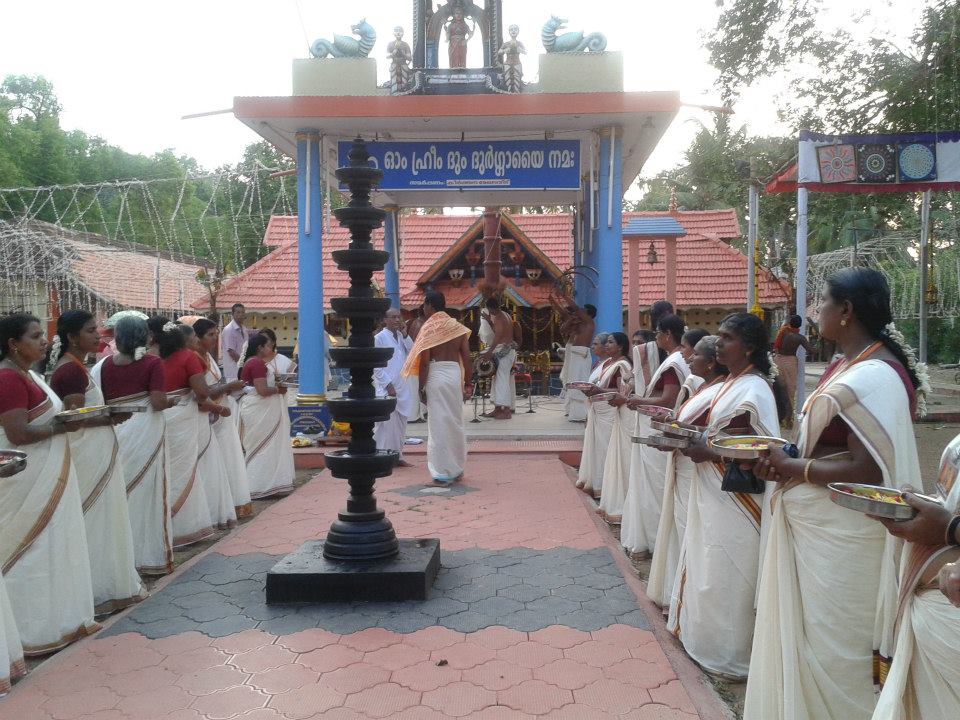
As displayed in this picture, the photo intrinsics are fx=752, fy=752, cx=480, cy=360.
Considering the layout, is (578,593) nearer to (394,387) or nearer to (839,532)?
(839,532)

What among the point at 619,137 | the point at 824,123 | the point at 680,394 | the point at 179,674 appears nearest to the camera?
the point at 179,674

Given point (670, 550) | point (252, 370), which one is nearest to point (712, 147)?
point (252, 370)

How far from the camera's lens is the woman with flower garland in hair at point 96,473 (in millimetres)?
4320

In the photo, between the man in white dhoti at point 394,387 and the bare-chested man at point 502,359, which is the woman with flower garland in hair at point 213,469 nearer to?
the man in white dhoti at point 394,387

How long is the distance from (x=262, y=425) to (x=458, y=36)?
222 inches

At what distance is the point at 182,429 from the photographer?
19.0 ft

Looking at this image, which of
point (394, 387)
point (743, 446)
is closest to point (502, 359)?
point (394, 387)

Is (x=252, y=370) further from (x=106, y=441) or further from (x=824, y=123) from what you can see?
(x=824, y=123)

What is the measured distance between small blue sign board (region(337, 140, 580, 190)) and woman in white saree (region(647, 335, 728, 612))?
18.7 ft

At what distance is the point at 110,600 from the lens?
4484mm

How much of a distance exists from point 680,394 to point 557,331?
11.4 metres

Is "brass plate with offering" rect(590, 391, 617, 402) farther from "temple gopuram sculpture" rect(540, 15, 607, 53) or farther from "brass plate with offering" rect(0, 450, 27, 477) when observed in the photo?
"temple gopuram sculpture" rect(540, 15, 607, 53)

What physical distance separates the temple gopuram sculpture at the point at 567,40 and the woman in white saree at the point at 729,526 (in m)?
6.72

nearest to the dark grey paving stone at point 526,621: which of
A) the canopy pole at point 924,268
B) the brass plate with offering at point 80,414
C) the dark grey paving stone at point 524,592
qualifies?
the dark grey paving stone at point 524,592
